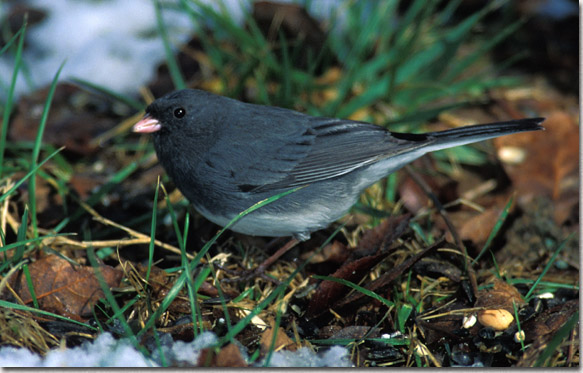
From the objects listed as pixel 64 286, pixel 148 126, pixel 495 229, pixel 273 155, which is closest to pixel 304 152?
pixel 273 155

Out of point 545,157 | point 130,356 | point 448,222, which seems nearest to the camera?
point 130,356

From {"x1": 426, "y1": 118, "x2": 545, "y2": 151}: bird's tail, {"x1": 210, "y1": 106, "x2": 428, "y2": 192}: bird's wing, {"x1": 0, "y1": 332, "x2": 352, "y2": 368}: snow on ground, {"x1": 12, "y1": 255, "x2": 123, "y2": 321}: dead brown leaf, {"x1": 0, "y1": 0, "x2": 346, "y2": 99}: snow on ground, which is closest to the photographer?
{"x1": 0, "y1": 332, "x2": 352, "y2": 368}: snow on ground

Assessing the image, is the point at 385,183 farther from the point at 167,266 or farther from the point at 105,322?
the point at 105,322

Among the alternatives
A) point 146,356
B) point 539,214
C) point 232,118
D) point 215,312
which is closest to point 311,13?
point 232,118

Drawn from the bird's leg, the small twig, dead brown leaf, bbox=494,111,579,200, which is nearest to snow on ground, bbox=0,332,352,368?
the bird's leg

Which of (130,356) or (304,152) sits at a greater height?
(304,152)

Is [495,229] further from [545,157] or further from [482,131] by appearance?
[545,157]

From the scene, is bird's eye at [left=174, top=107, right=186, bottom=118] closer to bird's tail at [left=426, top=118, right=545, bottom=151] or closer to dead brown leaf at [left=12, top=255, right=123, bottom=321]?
dead brown leaf at [left=12, top=255, right=123, bottom=321]
